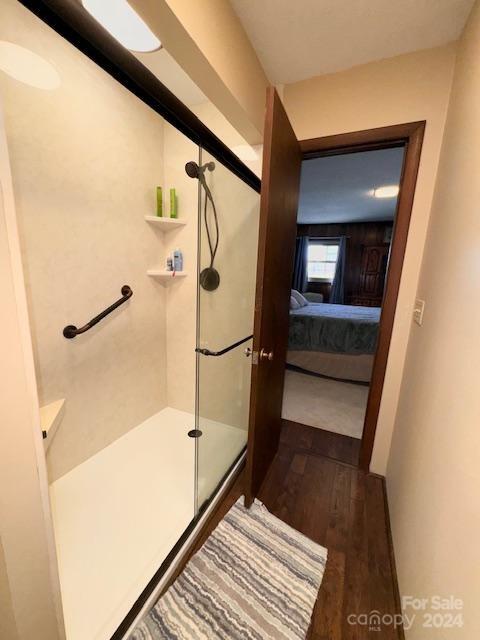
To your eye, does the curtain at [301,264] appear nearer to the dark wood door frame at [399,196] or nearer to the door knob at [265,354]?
the dark wood door frame at [399,196]

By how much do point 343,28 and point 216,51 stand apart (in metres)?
0.65

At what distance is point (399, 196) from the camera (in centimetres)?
148

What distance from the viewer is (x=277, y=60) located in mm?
1435

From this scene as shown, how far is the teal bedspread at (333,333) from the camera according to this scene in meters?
3.15

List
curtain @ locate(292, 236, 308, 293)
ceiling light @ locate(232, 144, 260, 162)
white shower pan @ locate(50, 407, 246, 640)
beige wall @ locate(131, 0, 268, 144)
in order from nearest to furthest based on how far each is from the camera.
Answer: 1. beige wall @ locate(131, 0, 268, 144)
2. white shower pan @ locate(50, 407, 246, 640)
3. ceiling light @ locate(232, 144, 260, 162)
4. curtain @ locate(292, 236, 308, 293)

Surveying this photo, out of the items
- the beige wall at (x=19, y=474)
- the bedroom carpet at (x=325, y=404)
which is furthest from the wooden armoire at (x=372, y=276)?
the beige wall at (x=19, y=474)

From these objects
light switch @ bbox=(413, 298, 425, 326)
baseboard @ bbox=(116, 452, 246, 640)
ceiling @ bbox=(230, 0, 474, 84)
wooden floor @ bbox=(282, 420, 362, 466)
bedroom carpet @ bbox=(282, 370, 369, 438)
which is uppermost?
ceiling @ bbox=(230, 0, 474, 84)

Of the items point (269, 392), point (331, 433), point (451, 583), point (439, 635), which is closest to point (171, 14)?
point (269, 392)

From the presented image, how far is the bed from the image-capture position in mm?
3125

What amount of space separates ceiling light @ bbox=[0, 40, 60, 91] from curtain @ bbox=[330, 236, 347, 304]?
5.84m

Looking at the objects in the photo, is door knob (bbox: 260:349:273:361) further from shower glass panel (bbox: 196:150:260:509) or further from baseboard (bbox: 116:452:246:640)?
baseboard (bbox: 116:452:246:640)

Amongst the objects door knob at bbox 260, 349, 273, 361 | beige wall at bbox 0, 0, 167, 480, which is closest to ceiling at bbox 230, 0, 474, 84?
beige wall at bbox 0, 0, 167, 480

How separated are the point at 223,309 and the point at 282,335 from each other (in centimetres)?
46

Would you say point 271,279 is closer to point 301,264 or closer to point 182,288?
point 182,288
